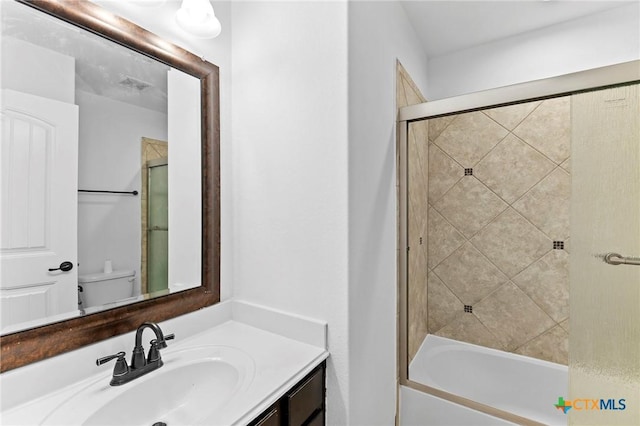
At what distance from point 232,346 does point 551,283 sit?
6.87ft

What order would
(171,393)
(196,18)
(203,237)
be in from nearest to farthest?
(171,393)
(196,18)
(203,237)

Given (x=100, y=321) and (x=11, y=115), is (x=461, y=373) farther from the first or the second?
(x=11, y=115)

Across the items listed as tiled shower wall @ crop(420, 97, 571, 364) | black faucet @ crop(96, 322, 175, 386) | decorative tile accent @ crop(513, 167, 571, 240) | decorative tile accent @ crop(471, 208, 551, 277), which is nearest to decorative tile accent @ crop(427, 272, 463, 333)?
tiled shower wall @ crop(420, 97, 571, 364)

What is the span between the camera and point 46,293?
81 centimetres

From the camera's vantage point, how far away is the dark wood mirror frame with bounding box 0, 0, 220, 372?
0.77m

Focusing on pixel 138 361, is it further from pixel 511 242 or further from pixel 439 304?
pixel 511 242

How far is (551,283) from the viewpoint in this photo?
1998mm

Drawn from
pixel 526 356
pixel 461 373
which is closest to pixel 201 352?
pixel 461 373

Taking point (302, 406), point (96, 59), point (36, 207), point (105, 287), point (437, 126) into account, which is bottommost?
point (302, 406)

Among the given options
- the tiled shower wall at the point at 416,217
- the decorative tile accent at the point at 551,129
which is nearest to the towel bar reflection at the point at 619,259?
the tiled shower wall at the point at 416,217

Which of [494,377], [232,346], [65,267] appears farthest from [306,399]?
[494,377]

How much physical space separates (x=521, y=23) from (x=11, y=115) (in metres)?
2.49

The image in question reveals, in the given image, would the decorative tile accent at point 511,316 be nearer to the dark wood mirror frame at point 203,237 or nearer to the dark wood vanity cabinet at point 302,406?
the dark wood vanity cabinet at point 302,406

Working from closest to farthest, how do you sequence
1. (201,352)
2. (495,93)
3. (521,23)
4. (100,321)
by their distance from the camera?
(100,321), (201,352), (495,93), (521,23)
